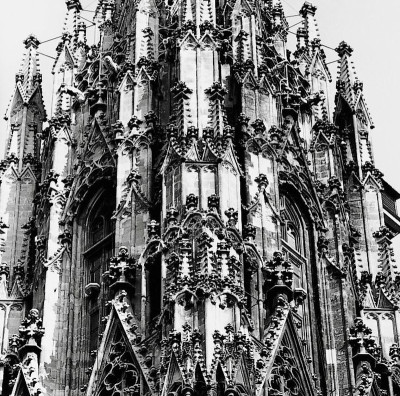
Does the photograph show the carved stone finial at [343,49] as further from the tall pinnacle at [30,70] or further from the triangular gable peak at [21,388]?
the triangular gable peak at [21,388]

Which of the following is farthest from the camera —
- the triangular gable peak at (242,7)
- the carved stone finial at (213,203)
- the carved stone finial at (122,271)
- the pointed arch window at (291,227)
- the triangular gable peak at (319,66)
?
the triangular gable peak at (319,66)

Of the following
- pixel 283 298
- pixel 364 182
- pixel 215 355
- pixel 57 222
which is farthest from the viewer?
pixel 364 182

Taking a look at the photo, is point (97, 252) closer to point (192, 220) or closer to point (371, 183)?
point (192, 220)

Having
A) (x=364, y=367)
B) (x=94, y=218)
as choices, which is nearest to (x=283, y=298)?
(x=364, y=367)

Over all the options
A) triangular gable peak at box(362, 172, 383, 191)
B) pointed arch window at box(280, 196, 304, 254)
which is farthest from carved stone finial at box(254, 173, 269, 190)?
triangular gable peak at box(362, 172, 383, 191)

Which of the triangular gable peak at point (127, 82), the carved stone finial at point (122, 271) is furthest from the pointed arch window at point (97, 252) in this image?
the triangular gable peak at point (127, 82)

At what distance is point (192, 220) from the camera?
53.5m

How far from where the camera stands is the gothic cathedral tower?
52.8 meters

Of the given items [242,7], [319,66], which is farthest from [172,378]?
[319,66]

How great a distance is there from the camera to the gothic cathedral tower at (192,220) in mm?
52750

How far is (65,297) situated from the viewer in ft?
187

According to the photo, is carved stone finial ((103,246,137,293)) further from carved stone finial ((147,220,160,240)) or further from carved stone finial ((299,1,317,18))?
carved stone finial ((299,1,317,18))

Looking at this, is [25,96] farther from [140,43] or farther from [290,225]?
[290,225]

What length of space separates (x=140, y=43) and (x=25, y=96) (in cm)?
637
